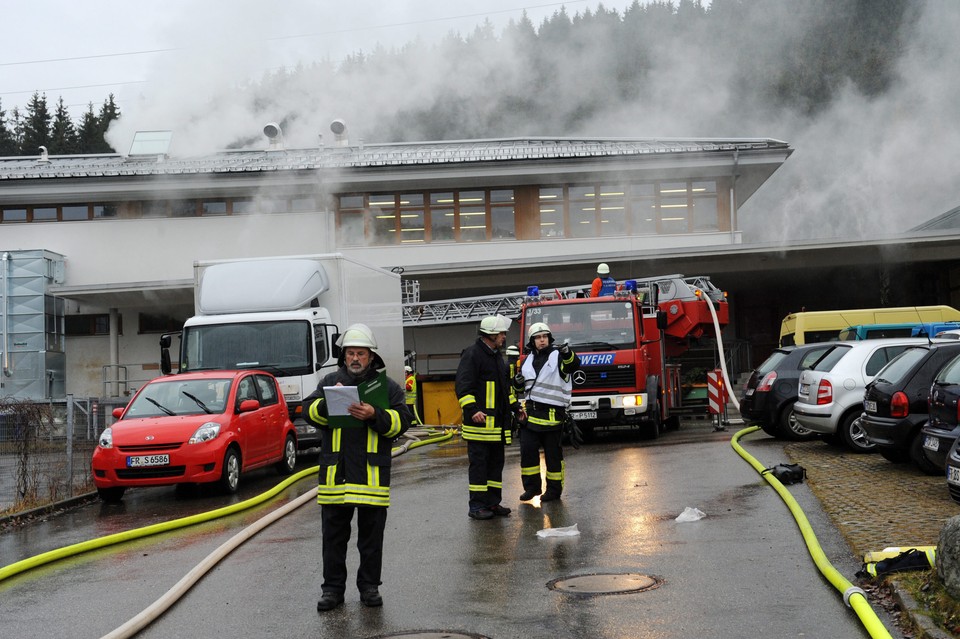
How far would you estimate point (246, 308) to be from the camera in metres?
17.2

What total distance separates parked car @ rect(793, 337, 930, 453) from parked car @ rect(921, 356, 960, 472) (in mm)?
3464

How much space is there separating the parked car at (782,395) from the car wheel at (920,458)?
179 inches

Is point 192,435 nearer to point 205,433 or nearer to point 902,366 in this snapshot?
point 205,433

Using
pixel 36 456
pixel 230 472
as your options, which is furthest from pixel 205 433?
pixel 36 456

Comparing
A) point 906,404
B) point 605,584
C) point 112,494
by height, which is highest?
point 906,404

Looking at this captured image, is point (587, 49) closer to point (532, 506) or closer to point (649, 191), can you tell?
point (649, 191)

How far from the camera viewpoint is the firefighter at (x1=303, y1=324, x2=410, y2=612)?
6625 millimetres

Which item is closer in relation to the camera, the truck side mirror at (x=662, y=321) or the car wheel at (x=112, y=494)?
the car wheel at (x=112, y=494)

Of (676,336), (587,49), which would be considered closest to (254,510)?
(676,336)

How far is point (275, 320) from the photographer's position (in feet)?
55.2

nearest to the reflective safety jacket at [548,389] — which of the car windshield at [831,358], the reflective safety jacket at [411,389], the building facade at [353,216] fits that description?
the car windshield at [831,358]

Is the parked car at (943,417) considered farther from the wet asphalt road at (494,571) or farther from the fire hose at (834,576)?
the fire hose at (834,576)

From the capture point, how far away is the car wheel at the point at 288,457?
15.3m

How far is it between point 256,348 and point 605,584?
36.0ft
